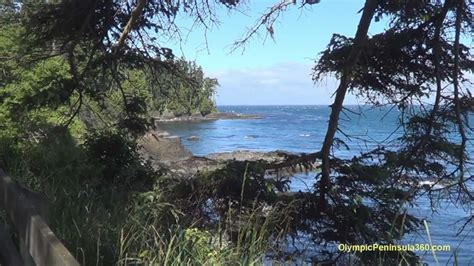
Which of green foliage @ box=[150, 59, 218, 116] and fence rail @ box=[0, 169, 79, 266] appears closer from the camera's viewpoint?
fence rail @ box=[0, 169, 79, 266]

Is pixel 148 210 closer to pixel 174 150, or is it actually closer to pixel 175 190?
pixel 175 190

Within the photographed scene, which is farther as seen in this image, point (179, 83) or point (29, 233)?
point (179, 83)

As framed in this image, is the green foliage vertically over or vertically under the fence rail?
over

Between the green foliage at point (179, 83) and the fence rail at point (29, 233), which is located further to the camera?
the green foliage at point (179, 83)

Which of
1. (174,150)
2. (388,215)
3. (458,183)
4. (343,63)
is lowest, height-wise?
(174,150)

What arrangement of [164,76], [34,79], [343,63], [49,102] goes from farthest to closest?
1. [34,79]
2. [164,76]
3. [49,102]
4. [343,63]

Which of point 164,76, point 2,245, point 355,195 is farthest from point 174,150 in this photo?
point 2,245

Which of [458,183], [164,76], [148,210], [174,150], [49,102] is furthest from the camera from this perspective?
[174,150]

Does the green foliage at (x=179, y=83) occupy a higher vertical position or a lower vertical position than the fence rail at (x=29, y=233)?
higher

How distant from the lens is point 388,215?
27.0 ft

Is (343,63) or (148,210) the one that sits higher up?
(343,63)

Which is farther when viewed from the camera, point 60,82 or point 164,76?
point 164,76

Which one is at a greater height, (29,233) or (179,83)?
(179,83)

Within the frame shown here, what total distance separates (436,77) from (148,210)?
4.81 meters
